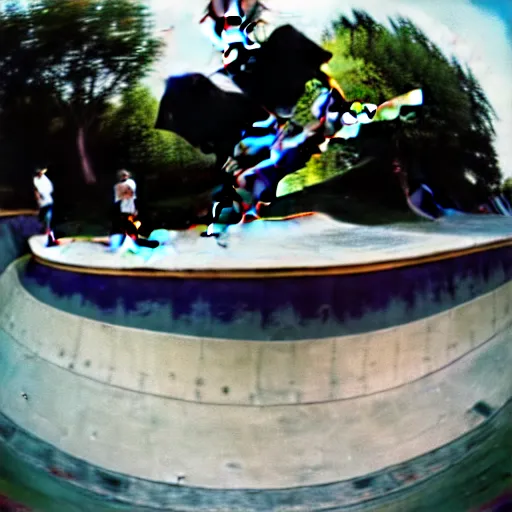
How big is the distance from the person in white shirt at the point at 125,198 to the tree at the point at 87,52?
35 millimetres

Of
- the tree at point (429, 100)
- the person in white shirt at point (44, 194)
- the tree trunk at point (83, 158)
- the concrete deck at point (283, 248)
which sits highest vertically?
the tree at point (429, 100)

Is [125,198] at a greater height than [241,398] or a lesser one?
greater

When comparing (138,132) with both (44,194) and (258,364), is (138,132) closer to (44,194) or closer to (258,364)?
(44,194)

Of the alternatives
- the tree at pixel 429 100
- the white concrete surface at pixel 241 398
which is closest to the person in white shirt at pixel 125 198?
the white concrete surface at pixel 241 398

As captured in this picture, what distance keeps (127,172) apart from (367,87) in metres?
0.31

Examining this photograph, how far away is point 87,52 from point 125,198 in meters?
0.18

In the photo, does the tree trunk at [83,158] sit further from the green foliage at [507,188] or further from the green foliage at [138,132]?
the green foliage at [507,188]

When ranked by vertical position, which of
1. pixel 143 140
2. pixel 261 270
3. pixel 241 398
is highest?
pixel 143 140

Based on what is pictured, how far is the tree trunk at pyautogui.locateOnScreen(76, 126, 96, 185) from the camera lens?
86 cm

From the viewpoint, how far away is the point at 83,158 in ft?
2.84

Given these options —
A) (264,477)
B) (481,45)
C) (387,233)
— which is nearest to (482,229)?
(387,233)

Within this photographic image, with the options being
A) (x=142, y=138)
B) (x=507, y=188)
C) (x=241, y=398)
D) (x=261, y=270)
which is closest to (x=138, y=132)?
(x=142, y=138)

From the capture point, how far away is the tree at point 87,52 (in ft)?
2.83

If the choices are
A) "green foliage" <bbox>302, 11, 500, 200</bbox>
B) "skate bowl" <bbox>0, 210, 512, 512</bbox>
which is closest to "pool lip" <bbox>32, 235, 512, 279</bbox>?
"skate bowl" <bbox>0, 210, 512, 512</bbox>
